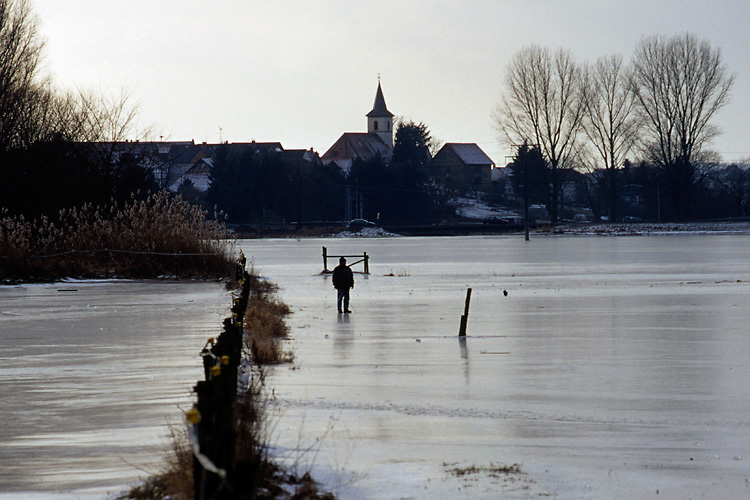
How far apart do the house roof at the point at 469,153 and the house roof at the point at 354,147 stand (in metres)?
14.5

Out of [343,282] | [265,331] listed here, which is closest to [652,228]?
[343,282]

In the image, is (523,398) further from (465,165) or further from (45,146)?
(465,165)

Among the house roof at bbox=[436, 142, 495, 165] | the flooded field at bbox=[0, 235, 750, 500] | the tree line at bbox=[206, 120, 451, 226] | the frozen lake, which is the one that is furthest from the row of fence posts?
the house roof at bbox=[436, 142, 495, 165]

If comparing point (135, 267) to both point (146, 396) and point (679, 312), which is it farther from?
point (146, 396)

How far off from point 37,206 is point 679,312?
2480cm

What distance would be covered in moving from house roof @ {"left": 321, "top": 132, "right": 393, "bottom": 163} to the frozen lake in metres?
161

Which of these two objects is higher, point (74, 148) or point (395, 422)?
point (74, 148)

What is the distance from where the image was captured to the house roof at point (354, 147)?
187 meters

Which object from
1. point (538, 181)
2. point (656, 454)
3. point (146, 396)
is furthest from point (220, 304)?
point (538, 181)

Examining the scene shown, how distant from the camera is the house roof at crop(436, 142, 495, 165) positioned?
6887 inches

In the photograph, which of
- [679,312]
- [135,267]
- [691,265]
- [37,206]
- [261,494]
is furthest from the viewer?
[691,265]

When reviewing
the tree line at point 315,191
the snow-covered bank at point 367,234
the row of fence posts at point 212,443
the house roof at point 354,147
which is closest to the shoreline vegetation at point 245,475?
the row of fence posts at point 212,443

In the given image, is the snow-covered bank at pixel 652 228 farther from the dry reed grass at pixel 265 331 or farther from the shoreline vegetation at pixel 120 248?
the dry reed grass at pixel 265 331

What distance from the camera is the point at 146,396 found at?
11711 mm
